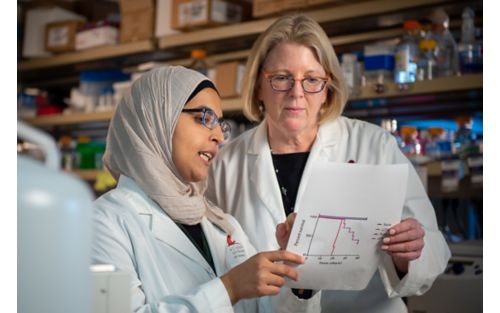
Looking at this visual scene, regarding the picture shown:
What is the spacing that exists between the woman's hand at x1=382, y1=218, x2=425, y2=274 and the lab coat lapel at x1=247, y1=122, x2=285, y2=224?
48 cm

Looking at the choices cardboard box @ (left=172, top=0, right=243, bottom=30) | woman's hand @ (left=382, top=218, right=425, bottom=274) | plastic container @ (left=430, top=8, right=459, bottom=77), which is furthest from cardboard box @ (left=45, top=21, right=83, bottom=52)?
woman's hand @ (left=382, top=218, right=425, bottom=274)

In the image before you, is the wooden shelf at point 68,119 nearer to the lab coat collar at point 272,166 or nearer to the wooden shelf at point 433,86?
the wooden shelf at point 433,86

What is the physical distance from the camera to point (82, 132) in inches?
193

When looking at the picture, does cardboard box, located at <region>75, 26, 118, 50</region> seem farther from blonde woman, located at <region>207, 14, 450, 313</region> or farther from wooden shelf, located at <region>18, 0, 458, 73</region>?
blonde woman, located at <region>207, 14, 450, 313</region>

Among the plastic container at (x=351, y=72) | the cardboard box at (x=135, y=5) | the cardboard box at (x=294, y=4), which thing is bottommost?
the plastic container at (x=351, y=72)

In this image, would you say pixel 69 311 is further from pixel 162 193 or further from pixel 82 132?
pixel 82 132

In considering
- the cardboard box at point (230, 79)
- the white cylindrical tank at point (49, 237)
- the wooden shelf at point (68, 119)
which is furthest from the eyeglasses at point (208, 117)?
the wooden shelf at point (68, 119)

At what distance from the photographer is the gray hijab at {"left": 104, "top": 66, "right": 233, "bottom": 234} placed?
4.83 ft

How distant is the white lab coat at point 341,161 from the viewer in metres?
1.78

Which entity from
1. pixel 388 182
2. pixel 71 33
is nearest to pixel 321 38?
pixel 388 182

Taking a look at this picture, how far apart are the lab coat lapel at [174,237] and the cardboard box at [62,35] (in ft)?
10.5

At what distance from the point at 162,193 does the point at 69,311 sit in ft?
2.54

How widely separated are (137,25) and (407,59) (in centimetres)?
188

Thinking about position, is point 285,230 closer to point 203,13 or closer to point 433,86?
point 433,86
